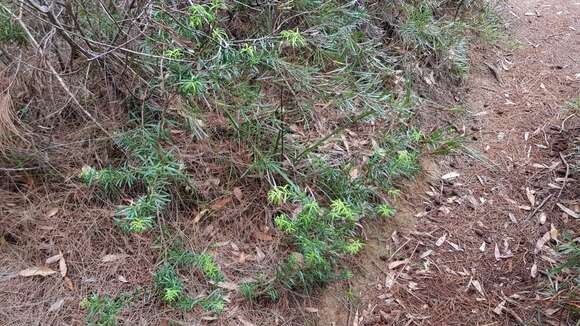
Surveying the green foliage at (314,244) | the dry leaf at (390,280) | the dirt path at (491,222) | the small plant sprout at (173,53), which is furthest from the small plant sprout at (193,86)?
the dry leaf at (390,280)

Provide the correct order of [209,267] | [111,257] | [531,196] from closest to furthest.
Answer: [209,267] → [111,257] → [531,196]

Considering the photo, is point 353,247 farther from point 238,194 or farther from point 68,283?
point 68,283

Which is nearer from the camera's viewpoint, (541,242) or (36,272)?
(36,272)

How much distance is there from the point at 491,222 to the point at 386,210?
0.78 metres

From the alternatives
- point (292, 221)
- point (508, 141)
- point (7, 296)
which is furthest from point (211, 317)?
point (508, 141)

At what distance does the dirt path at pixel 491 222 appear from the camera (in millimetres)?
2637

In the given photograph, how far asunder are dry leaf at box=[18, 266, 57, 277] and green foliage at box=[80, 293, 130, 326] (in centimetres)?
26

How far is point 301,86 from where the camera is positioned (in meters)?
3.30

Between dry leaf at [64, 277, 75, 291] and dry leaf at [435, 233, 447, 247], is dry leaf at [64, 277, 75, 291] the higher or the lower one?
the higher one

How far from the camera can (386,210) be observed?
2.78 meters

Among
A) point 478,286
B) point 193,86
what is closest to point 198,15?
point 193,86

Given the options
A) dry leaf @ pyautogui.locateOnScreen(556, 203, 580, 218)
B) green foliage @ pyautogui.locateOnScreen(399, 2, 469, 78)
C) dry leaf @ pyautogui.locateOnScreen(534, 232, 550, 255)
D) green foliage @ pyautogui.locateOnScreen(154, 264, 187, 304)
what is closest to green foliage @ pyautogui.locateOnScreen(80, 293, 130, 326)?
green foliage @ pyautogui.locateOnScreen(154, 264, 187, 304)

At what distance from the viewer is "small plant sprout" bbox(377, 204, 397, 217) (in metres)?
2.78

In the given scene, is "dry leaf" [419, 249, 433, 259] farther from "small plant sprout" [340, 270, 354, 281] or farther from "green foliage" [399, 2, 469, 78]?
"green foliage" [399, 2, 469, 78]
